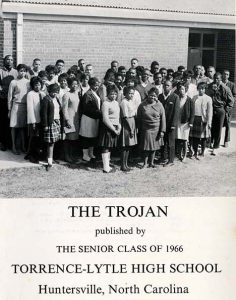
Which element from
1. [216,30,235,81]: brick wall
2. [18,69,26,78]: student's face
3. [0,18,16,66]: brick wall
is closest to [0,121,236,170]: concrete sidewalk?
[18,69,26,78]: student's face

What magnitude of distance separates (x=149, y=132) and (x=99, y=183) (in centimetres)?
98

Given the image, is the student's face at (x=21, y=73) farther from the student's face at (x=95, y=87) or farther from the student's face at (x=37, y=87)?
the student's face at (x=95, y=87)

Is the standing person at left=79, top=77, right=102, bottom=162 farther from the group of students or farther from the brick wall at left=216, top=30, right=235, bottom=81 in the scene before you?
the brick wall at left=216, top=30, right=235, bottom=81

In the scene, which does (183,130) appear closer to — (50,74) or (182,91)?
(182,91)

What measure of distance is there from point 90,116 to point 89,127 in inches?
5.1

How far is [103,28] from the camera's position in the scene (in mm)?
8297

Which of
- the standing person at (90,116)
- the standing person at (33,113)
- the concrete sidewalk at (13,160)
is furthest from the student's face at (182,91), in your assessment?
the standing person at (33,113)

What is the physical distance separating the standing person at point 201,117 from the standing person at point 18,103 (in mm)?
2095

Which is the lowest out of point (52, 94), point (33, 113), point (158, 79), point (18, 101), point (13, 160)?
point (13, 160)

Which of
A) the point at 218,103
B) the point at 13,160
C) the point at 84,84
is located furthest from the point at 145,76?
the point at 13,160

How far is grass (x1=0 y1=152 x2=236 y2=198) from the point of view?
178 inches

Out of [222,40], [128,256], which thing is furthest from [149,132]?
[222,40]

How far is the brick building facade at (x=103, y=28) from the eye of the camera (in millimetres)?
7844

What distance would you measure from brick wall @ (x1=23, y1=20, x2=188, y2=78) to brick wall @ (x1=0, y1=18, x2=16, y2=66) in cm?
19
